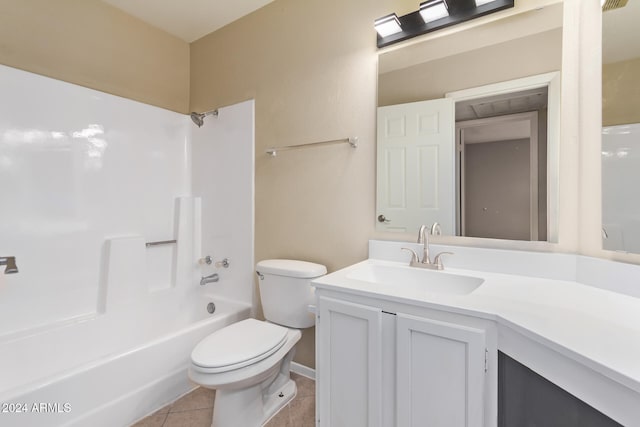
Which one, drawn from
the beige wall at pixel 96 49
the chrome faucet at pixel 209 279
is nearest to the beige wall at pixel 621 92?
the chrome faucet at pixel 209 279

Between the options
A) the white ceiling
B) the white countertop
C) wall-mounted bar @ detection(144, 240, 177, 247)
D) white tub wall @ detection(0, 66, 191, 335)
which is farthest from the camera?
wall-mounted bar @ detection(144, 240, 177, 247)

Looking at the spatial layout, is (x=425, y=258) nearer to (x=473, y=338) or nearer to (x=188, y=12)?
(x=473, y=338)

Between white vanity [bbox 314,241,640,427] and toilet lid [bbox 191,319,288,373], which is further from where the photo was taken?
toilet lid [bbox 191,319,288,373]

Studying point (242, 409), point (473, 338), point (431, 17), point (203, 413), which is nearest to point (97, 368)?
point (203, 413)

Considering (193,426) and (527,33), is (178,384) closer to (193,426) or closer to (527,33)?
(193,426)

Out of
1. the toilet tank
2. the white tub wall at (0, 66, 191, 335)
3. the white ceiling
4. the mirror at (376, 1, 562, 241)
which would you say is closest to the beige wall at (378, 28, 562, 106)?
the mirror at (376, 1, 562, 241)

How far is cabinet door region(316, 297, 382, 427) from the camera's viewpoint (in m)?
1.03

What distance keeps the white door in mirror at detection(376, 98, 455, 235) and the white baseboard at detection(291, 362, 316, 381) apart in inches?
41.0

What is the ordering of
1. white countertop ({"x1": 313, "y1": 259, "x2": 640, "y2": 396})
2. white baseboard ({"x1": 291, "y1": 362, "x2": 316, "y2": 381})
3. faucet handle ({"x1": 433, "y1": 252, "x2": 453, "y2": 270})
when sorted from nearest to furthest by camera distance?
white countertop ({"x1": 313, "y1": 259, "x2": 640, "y2": 396}) → faucet handle ({"x1": 433, "y1": 252, "x2": 453, "y2": 270}) → white baseboard ({"x1": 291, "y1": 362, "x2": 316, "y2": 381})

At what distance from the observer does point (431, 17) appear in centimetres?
140

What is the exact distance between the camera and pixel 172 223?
7.58ft

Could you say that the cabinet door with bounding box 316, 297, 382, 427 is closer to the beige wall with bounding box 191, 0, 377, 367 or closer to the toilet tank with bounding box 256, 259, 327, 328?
the toilet tank with bounding box 256, 259, 327, 328

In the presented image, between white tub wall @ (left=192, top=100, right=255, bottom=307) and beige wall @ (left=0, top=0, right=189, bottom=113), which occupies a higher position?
beige wall @ (left=0, top=0, right=189, bottom=113)

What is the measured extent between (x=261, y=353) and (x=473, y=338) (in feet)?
2.96
